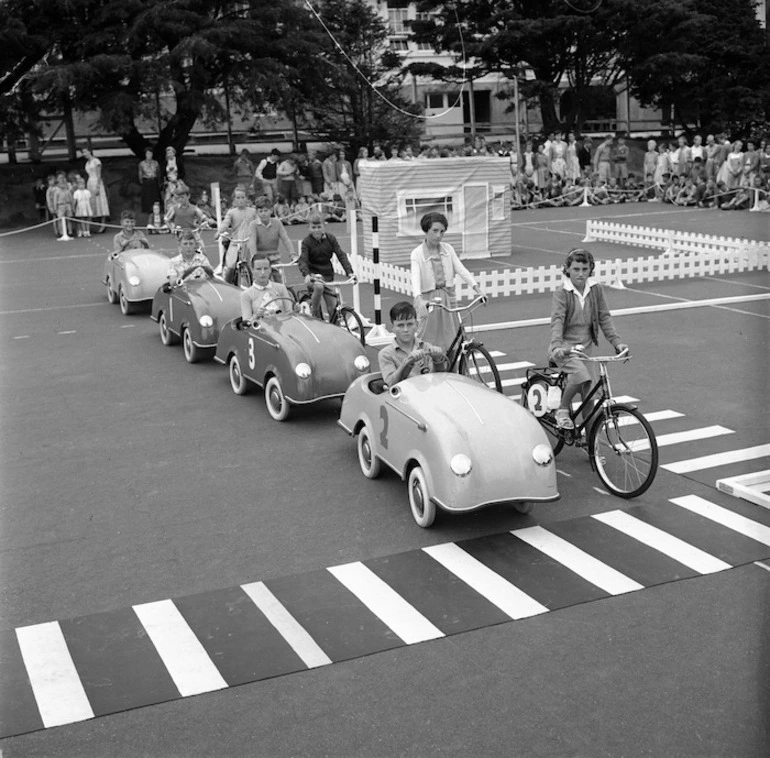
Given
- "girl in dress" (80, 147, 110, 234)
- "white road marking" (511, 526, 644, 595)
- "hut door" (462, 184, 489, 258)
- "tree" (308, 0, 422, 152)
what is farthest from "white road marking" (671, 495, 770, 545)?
"tree" (308, 0, 422, 152)

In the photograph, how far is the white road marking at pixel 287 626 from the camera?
18.7 ft

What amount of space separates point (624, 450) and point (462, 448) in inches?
56.5

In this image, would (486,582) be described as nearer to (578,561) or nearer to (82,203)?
(578,561)

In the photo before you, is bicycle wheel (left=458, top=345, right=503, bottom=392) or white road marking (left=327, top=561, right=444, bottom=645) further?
bicycle wheel (left=458, top=345, right=503, bottom=392)

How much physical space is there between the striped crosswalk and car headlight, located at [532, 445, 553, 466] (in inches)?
18.5

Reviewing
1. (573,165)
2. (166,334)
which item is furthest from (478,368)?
(573,165)

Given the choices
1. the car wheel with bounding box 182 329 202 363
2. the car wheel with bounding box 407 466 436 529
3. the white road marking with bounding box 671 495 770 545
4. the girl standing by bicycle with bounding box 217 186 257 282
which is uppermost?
the girl standing by bicycle with bounding box 217 186 257 282

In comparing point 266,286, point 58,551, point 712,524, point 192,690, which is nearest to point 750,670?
point 712,524

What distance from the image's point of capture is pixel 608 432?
8.01 meters

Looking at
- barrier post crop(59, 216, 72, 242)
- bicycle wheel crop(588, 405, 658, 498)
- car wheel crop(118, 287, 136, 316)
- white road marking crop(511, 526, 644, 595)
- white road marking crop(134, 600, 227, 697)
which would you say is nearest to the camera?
white road marking crop(134, 600, 227, 697)

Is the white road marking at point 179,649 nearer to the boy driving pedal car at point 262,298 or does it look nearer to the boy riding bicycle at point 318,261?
the boy driving pedal car at point 262,298

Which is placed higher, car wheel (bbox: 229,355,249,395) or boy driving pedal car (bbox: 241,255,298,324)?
boy driving pedal car (bbox: 241,255,298,324)

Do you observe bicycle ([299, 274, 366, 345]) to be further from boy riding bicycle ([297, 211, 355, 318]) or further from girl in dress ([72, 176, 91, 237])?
girl in dress ([72, 176, 91, 237])

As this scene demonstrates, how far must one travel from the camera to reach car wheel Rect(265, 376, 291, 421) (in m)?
10.2
